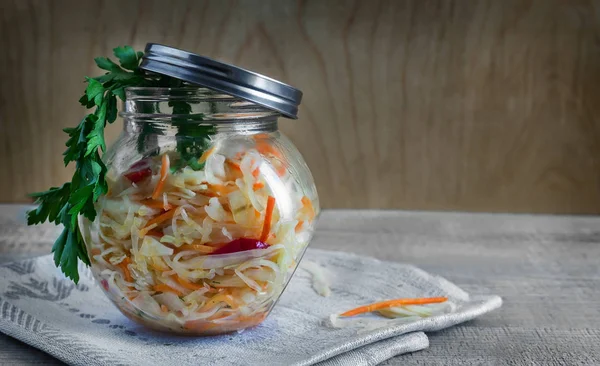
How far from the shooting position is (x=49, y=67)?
1411mm

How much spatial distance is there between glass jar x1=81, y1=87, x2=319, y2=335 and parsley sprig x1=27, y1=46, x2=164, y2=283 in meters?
0.02

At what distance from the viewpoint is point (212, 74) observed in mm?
689

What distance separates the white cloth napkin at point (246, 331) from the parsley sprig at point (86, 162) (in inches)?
3.0

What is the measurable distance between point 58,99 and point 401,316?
3.01 feet

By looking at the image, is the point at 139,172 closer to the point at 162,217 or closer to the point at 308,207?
Answer: the point at 162,217

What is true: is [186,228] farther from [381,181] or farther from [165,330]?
[381,181]

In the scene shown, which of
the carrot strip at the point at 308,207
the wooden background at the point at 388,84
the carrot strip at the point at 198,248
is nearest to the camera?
the carrot strip at the point at 198,248

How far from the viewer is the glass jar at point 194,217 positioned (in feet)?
2.27

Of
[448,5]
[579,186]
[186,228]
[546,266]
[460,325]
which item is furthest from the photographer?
[579,186]

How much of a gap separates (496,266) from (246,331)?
0.54 meters

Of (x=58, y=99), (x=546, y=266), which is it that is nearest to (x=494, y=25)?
(x=546, y=266)

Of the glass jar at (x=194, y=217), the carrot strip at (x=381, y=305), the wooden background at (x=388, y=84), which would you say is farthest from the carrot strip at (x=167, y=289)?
the wooden background at (x=388, y=84)

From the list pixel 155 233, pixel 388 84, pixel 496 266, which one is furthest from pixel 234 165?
pixel 388 84

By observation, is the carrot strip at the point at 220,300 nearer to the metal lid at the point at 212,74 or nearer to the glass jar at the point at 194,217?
the glass jar at the point at 194,217
